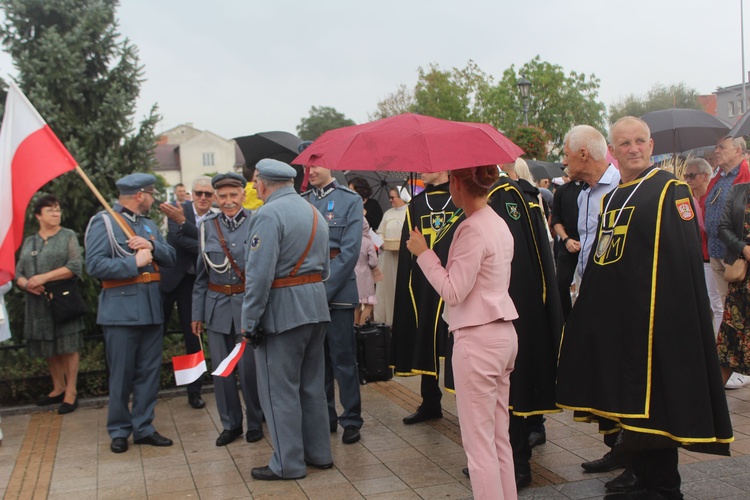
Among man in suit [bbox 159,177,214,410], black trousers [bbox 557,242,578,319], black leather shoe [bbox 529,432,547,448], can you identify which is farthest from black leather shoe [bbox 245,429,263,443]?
black trousers [bbox 557,242,578,319]

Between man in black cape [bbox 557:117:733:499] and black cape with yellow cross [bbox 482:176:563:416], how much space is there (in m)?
0.49

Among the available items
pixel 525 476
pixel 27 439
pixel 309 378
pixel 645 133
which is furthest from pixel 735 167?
pixel 27 439

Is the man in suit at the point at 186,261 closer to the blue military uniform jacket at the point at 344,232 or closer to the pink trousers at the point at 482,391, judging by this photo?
the blue military uniform jacket at the point at 344,232

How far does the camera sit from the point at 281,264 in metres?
5.45

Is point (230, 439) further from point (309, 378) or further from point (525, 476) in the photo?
point (525, 476)

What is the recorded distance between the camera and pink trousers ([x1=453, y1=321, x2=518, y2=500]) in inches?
165

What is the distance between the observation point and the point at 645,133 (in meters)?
4.46

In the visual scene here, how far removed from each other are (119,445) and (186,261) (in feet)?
6.39

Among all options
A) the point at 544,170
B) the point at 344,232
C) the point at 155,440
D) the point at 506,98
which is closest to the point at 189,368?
the point at 155,440

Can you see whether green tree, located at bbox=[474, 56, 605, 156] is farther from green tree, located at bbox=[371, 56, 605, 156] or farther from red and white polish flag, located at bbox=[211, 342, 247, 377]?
red and white polish flag, located at bbox=[211, 342, 247, 377]

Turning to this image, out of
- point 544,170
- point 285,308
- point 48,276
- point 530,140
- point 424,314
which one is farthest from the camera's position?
point 530,140

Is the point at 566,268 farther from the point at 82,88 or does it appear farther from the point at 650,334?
the point at 82,88

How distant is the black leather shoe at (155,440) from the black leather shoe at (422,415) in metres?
1.95

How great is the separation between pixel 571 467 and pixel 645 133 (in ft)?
Answer: 7.84
